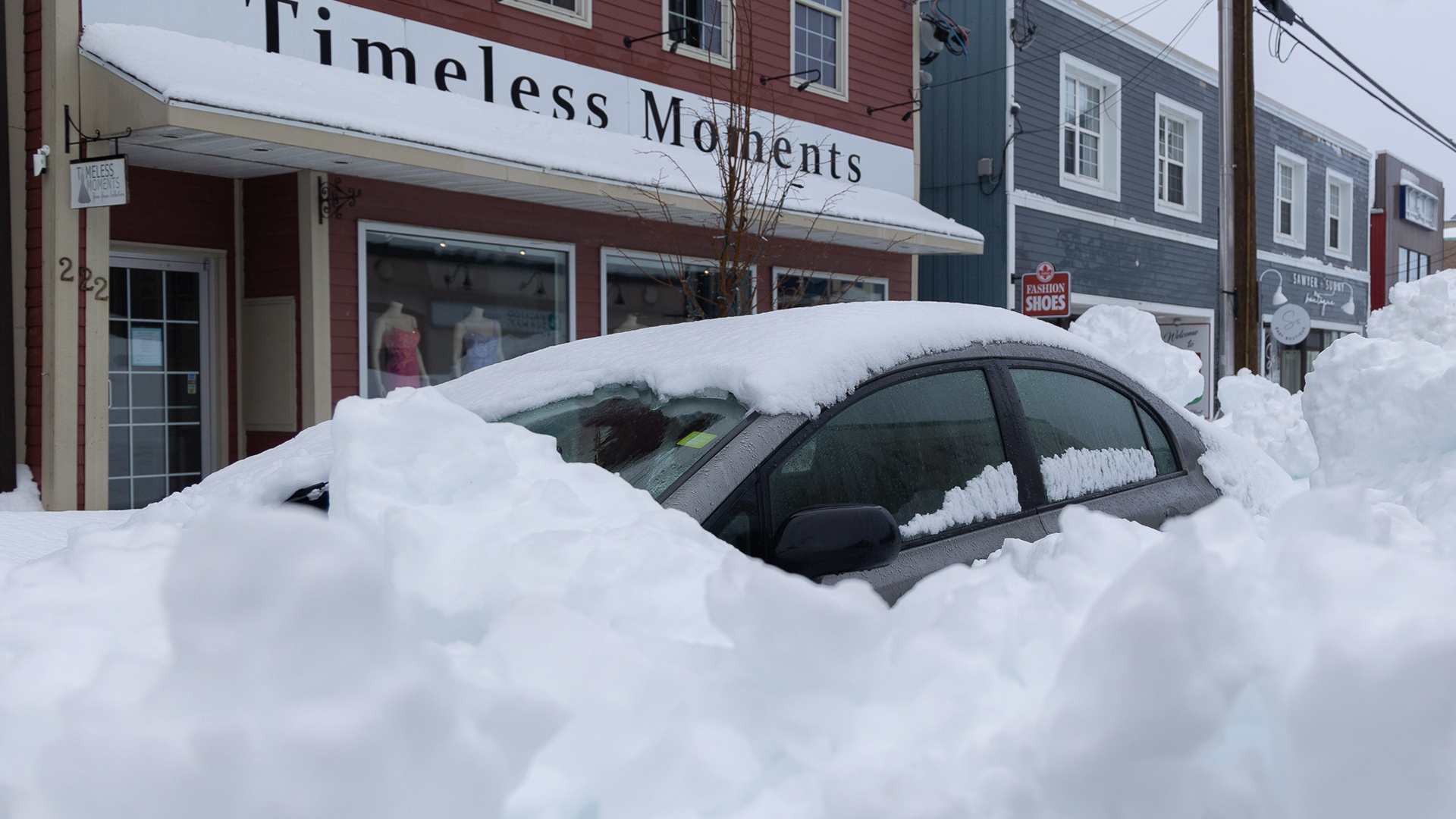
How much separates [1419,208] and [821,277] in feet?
84.5

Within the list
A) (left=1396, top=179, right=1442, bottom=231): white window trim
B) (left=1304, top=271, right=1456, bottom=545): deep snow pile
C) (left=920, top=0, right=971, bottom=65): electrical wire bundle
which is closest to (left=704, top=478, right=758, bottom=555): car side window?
(left=1304, top=271, right=1456, bottom=545): deep snow pile

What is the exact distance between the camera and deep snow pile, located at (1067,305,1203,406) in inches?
396

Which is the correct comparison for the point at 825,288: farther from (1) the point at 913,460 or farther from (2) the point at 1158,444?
(1) the point at 913,460

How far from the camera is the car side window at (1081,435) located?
330cm

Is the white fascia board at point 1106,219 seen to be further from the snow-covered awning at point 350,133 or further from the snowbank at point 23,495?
the snowbank at point 23,495

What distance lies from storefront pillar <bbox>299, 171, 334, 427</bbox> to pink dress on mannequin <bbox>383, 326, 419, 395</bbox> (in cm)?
52

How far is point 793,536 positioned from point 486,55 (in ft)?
27.7

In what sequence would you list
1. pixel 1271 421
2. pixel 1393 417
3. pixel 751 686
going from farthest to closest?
pixel 1271 421
pixel 1393 417
pixel 751 686

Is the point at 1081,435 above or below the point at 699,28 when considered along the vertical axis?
below

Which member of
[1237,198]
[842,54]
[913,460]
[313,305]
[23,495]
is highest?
[842,54]

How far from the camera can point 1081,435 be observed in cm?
344

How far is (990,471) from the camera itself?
3104 mm

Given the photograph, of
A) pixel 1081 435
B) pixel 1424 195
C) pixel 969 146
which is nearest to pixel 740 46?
pixel 1081 435

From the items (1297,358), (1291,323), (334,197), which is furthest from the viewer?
(1297,358)
